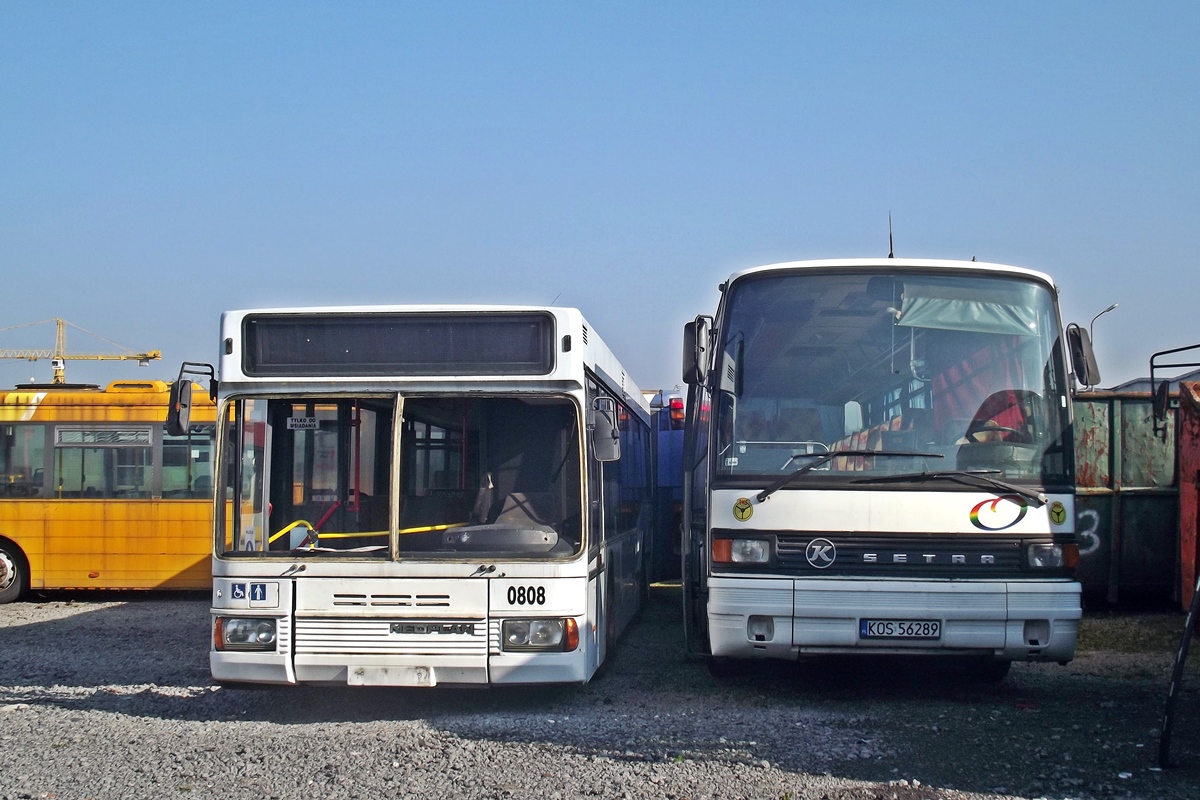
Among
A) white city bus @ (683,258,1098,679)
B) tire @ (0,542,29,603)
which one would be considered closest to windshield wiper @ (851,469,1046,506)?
white city bus @ (683,258,1098,679)

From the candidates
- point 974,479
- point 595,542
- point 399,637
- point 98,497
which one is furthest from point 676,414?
point 399,637

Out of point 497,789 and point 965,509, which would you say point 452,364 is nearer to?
point 497,789

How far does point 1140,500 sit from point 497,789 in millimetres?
9432

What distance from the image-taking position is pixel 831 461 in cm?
756

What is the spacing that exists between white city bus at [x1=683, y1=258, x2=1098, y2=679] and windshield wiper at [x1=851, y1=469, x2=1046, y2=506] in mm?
13

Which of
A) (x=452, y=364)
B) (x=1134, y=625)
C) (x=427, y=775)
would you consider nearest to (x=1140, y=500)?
(x=1134, y=625)

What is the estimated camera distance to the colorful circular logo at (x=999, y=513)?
741cm

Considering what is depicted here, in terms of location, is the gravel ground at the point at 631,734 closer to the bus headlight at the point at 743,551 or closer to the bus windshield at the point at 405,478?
the bus headlight at the point at 743,551

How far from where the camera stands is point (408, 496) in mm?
7652

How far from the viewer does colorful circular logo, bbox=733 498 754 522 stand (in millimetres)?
7566

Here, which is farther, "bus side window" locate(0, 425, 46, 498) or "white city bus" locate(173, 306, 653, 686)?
"bus side window" locate(0, 425, 46, 498)

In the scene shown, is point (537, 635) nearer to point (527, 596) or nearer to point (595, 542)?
point (527, 596)

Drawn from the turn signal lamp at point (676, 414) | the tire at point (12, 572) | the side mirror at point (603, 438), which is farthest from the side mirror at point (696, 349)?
the tire at point (12, 572)

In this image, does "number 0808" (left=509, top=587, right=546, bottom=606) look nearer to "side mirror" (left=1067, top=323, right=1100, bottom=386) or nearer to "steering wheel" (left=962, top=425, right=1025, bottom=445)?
"steering wheel" (left=962, top=425, right=1025, bottom=445)
